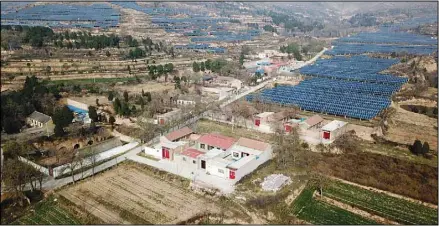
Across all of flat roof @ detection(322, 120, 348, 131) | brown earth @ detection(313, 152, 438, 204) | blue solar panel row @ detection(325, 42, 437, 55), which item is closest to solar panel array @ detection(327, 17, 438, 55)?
blue solar panel row @ detection(325, 42, 437, 55)

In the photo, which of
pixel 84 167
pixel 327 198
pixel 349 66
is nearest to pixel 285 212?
pixel 327 198

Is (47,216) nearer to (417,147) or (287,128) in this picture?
(287,128)

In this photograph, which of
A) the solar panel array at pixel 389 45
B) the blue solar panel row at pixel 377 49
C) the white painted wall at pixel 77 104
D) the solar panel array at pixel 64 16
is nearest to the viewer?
the white painted wall at pixel 77 104

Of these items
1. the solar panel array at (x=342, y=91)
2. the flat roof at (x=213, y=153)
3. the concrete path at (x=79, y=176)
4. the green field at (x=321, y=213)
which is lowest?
the green field at (x=321, y=213)

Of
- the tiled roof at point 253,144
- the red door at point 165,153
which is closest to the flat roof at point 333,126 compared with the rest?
the tiled roof at point 253,144

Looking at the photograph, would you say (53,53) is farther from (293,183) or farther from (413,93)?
(413,93)

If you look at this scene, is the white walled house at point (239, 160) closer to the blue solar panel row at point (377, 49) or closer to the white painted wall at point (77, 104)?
the white painted wall at point (77, 104)

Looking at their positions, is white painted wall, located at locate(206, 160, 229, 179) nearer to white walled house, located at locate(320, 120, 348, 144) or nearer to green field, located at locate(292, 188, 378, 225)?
green field, located at locate(292, 188, 378, 225)
